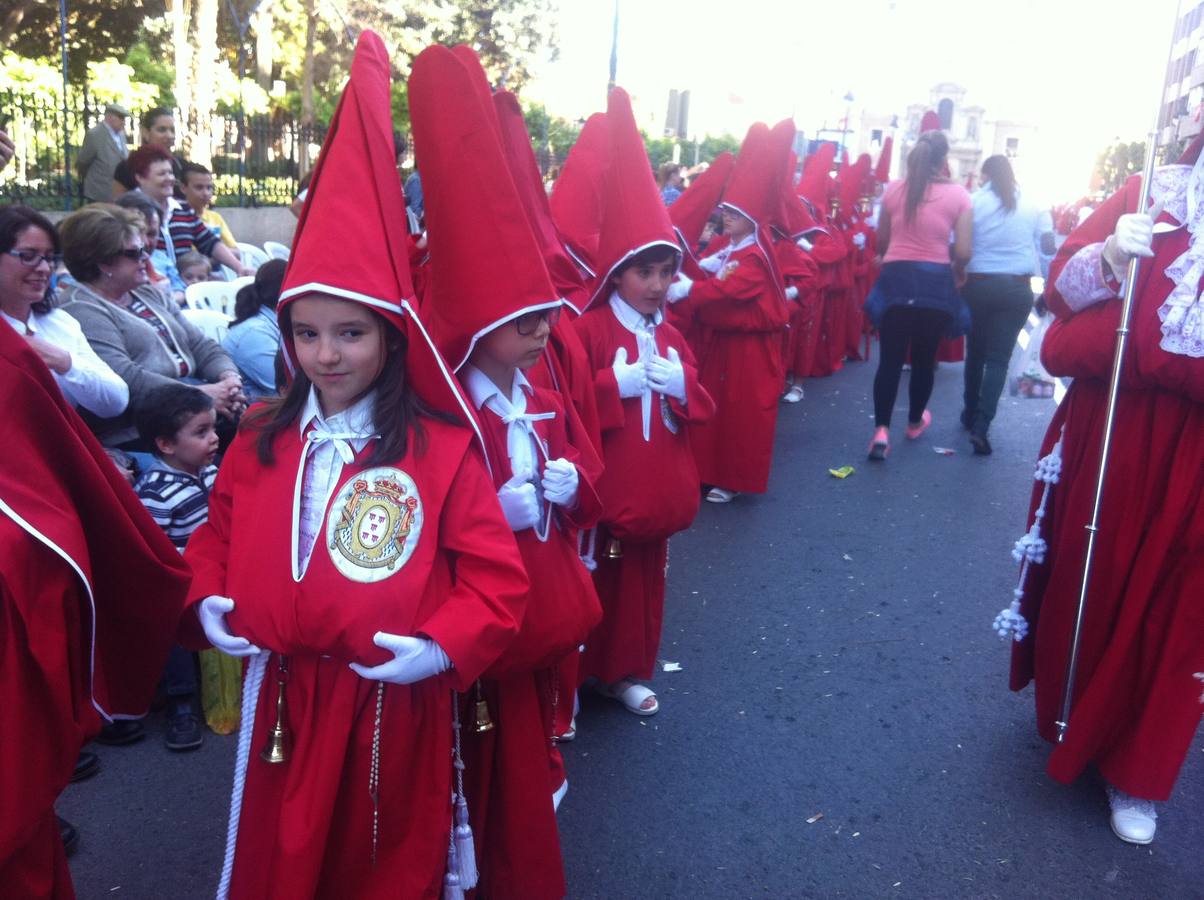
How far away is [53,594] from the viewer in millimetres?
2027

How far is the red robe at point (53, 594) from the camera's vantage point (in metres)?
1.95

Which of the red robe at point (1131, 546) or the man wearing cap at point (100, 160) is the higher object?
the man wearing cap at point (100, 160)

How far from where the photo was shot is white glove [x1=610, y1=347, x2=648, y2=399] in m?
3.54

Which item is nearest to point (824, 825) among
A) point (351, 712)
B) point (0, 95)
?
point (351, 712)

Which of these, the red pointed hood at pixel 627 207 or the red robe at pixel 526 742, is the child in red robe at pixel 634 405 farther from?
the red robe at pixel 526 742

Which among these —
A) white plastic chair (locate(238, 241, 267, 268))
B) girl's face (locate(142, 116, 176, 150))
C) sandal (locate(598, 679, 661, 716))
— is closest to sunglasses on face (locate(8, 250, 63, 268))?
sandal (locate(598, 679, 661, 716))

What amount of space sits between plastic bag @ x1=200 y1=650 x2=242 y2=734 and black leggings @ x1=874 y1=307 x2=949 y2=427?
15.9 ft

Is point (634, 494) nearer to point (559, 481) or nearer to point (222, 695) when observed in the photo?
point (559, 481)

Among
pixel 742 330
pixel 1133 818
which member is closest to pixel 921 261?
pixel 742 330

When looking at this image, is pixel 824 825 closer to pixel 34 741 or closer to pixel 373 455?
pixel 373 455

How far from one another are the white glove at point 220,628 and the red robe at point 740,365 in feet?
13.3

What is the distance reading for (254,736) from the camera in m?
2.17

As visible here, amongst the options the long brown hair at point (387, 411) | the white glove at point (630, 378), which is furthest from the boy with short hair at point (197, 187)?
the long brown hair at point (387, 411)

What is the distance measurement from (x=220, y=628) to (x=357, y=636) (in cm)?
30
